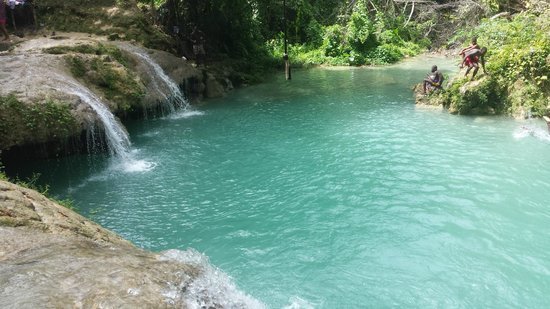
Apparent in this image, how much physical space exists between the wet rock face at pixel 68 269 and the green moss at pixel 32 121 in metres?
5.30

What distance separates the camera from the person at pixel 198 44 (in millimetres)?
22172

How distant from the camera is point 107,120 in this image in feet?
38.3

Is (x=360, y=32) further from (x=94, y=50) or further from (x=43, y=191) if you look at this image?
(x=43, y=191)

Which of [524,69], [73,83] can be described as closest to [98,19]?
[73,83]

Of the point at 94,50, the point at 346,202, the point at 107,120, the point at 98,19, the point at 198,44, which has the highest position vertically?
the point at 98,19

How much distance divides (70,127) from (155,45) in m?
9.66

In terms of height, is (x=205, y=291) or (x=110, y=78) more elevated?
(x=110, y=78)

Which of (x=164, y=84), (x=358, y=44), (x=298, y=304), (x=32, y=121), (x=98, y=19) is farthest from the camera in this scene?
(x=358, y=44)

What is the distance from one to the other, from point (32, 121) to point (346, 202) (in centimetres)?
725

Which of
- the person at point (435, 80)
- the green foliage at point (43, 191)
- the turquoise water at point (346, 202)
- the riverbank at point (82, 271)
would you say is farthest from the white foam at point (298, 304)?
the person at point (435, 80)

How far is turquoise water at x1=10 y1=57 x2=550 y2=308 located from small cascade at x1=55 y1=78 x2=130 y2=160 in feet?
1.48

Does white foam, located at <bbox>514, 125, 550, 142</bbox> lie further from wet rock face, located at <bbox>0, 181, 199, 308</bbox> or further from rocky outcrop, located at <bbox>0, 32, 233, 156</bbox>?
rocky outcrop, located at <bbox>0, 32, 233, 156</bbox>

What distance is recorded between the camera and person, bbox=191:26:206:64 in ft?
72.7

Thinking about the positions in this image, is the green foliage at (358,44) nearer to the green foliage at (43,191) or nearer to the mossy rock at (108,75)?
the mossy rock at (108,75)
